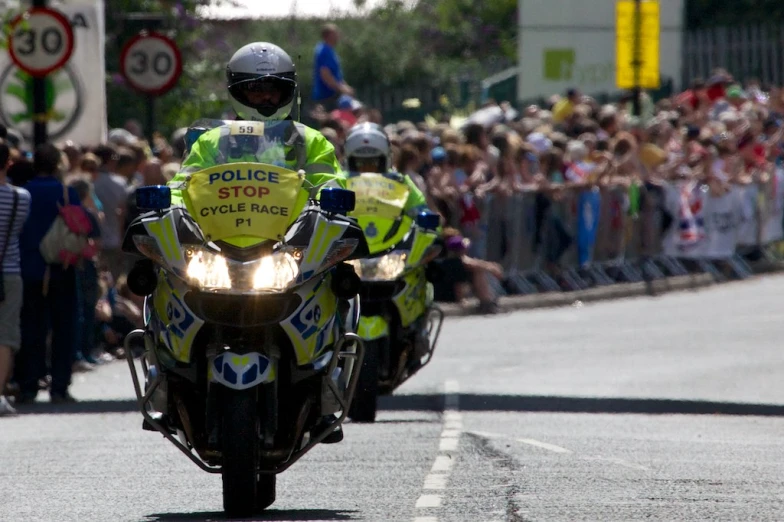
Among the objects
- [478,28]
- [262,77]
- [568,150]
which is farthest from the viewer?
[478,28]

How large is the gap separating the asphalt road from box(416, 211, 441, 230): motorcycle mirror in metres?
1.22

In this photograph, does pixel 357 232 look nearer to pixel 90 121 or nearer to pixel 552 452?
pixel 552 452

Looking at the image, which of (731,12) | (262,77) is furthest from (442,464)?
(731,12)

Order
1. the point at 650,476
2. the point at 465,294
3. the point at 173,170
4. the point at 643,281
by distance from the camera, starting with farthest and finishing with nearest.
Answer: the point at 643,281, the point at 465,294, the point at 173,170, the point at 650,476

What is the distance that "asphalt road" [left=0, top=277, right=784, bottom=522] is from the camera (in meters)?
9.36

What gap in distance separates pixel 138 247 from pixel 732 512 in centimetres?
272

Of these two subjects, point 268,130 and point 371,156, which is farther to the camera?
point 371,156

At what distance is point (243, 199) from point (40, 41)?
956 cm

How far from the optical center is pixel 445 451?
11523 mm

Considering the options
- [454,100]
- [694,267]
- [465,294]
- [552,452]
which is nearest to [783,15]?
[454,100]

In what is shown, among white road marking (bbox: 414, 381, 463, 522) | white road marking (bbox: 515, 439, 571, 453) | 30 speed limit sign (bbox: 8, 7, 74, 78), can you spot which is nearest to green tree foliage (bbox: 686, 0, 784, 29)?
30 speed limit sign (bbox: 8, 7, 74, 78)

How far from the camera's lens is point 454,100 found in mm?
41781

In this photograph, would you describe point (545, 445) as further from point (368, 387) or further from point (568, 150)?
point (568, 150)

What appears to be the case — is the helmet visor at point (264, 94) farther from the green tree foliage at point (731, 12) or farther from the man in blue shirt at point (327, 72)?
the green tree foliage at point (731, 12)
